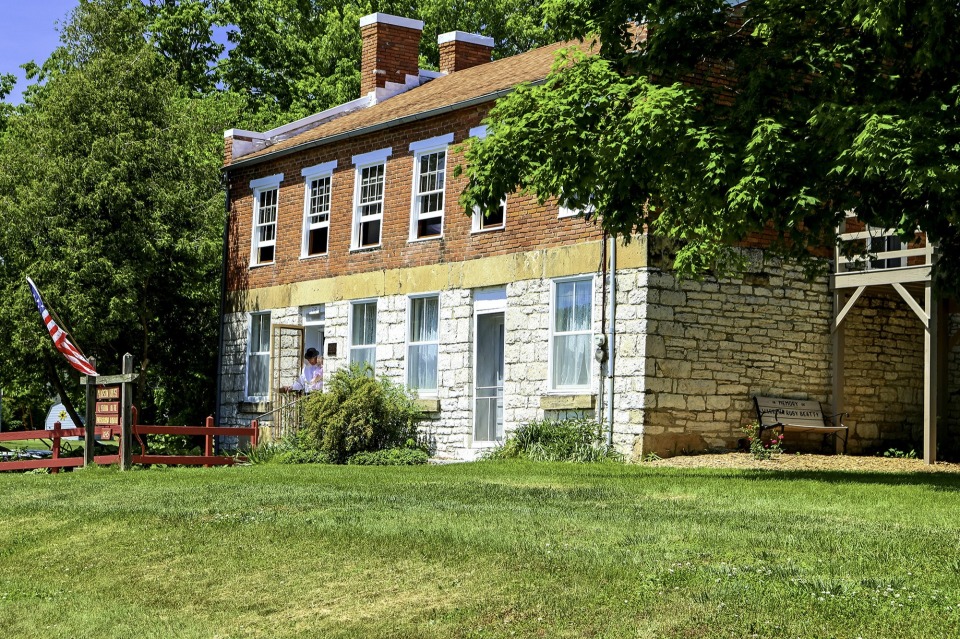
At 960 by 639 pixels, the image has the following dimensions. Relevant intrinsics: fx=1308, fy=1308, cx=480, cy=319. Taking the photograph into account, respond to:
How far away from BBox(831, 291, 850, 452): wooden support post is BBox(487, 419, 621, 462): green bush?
4316mm

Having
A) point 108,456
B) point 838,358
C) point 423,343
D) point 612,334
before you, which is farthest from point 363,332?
point 838,358

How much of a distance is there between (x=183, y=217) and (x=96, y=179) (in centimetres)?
212

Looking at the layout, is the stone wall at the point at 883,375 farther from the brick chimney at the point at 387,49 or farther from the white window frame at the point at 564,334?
the brick chimney at the point at 387,49

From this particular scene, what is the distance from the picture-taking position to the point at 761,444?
19.7m

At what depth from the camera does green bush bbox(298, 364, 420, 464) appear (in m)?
21.1

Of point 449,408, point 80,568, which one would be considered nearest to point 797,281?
point 449,408

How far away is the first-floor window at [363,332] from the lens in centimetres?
2477

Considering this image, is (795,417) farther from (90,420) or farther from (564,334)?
(90,420)

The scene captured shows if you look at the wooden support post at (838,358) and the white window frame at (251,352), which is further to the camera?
the white window frame at (251,352)

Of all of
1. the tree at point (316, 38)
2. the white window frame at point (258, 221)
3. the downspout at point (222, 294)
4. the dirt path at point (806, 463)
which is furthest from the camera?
the tree at point (316, 38)

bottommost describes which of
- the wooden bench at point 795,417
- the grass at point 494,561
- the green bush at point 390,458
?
the grass at point 494,561

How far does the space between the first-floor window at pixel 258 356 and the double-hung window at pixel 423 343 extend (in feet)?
16.8

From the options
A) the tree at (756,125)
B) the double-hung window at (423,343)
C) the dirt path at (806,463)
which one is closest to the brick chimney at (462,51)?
the double-hung window at (423,343)

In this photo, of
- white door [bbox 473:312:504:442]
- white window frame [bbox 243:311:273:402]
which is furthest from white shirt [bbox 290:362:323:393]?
white door [bbox 473:312:504:442]
